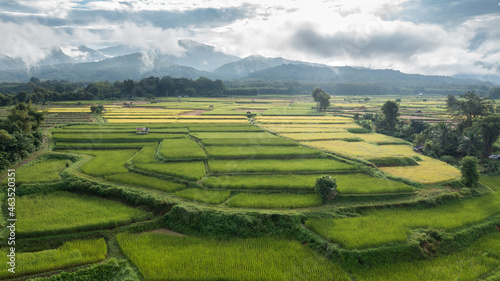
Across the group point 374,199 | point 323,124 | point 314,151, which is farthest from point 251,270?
point 323,124

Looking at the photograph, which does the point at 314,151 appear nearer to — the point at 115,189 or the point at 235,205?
the point at 235,205

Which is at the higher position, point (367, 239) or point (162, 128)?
point (162, 128)

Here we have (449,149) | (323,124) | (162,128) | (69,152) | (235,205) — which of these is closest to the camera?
(235,205)

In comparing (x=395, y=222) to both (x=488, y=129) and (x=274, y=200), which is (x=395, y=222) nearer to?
(x=274, y=200)

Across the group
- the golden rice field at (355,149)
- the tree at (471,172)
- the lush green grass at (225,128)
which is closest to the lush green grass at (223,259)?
the tree at (471,172)

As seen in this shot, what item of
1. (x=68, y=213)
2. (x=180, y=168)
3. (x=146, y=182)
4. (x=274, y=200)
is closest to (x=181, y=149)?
(x=180, y=168)

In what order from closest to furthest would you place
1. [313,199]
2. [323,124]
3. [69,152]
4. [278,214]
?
[278,214] < [313,199] < [69,152] < [323,124]

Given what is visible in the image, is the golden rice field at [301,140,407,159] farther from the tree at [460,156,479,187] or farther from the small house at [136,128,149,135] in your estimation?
the small house at [136,128,149,135]
